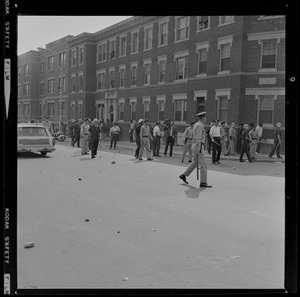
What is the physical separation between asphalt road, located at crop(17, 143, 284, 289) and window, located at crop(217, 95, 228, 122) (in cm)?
1026

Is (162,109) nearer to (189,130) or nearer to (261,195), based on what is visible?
(189,130)

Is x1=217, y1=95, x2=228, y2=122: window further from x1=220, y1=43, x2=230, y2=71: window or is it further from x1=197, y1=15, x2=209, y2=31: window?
x1=197, y1=15, x2=209, y2=31: window

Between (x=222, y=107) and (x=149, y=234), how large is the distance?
16037 mm

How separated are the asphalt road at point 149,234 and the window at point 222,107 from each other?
1026 cm

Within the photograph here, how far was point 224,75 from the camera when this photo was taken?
19.4m

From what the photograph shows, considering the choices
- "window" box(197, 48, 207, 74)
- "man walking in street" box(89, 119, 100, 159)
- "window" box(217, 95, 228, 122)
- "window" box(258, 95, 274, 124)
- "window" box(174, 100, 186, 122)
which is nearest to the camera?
"man walking in street" box(89, 119, 100, 159)

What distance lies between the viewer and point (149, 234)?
5.27 metres

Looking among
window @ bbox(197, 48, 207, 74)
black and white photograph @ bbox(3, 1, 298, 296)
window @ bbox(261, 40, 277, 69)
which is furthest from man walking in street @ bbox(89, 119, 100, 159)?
window @ bbox(261, 40, 277, 69)

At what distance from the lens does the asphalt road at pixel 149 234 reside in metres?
3.69

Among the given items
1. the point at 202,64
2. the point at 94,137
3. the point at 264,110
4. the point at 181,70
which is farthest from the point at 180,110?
the point at 94,137

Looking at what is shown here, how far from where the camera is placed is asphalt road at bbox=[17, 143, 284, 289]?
12.1 ft

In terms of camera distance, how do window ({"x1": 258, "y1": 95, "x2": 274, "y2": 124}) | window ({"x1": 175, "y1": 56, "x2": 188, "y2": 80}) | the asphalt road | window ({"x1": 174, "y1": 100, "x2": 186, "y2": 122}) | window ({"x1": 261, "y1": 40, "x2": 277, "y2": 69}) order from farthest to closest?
window ({"x1": 174, "y1": 100, "x2": 186, "y2": 122})
window ({"x1": 175, "y1": 56, "x2": 188, "y2": 80})
window ({"x1": 258, "y1": 95, "x2": 274, "y2": 124})
window ({"x1": 261, "y1": 40, "x2": 277, "y2": 69})
the asphalt road

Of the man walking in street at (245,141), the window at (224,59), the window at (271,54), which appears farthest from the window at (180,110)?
the window at (271,54)

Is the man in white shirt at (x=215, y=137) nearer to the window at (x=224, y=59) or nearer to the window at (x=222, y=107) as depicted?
the window at (x=222, y=107)
